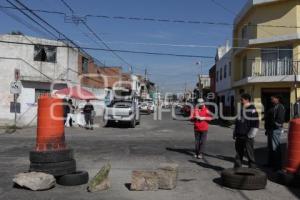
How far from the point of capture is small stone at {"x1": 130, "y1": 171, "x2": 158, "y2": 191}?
9.75 m

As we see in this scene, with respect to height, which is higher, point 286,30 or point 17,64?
point 286,30

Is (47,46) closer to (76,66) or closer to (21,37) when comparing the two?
(21,37)

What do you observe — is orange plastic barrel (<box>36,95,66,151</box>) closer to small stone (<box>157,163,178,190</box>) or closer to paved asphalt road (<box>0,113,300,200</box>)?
paved asphalt road (<box>0,113,300,200</box>)

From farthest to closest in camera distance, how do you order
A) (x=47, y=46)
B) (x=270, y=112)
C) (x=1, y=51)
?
(x=47, y=46), (x=1, y=51), (x=270, y=112)

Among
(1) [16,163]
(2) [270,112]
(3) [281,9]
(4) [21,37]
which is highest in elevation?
(3) [281,9]

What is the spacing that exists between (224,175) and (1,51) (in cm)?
2393

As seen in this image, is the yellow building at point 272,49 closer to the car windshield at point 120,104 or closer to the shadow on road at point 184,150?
the car windshield at point 120,104

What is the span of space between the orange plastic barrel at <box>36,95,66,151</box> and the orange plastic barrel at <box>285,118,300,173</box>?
4833 millimetres

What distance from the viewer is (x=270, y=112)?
12.7 m

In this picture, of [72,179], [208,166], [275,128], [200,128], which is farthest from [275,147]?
[72,179]

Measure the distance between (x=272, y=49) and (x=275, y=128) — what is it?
954 inches

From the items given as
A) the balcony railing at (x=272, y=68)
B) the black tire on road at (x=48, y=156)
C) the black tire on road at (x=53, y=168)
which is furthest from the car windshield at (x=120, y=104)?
the black tire on road at (x=53, y=168)

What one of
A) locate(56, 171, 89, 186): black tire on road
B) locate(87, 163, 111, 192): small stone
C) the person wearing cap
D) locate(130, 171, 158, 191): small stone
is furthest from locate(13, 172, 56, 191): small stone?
the person wearing cap

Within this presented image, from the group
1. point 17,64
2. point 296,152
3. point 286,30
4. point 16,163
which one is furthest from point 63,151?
point 286,30
